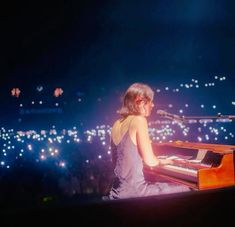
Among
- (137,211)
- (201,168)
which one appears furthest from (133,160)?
(137,211)

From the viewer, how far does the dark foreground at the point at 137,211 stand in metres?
1.27

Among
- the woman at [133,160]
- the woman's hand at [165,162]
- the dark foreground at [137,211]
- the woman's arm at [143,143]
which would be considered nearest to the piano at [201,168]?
the woman's hand at [165,162]

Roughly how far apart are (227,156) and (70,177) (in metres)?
5.55

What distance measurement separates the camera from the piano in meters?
3.49

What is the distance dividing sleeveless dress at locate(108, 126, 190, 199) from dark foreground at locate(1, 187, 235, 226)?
1884mm

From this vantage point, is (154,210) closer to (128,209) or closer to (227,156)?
(128,209)

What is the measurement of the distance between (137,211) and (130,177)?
6.81ft

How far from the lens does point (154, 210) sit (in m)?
1.45

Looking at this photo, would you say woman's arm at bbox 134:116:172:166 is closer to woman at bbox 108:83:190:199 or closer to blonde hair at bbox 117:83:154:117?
woman at bbox 108:83:190:199

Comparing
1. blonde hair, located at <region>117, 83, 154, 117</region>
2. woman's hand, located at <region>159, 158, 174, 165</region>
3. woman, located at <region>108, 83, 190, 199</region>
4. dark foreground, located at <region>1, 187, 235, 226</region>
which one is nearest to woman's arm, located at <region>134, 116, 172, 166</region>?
woman, located at <region>108, 83, 190, 199</region>

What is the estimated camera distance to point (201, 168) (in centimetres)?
390

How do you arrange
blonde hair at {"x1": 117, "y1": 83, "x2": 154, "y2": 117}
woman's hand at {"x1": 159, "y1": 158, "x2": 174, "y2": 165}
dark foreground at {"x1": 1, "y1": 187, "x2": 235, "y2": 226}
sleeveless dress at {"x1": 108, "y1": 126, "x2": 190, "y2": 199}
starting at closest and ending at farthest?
dark foreground at {"x1": 1, "y1": 187, "x2": 235, "y2": 226} < sleeveless dress at {"x1": 108, "y1": 126, "x2": 190, "y2": 199} < blonde hair at {"x1": 117, "y1": 83, "x2": 154, "y2": 117} < woman's hand at {"x1": 159, "y1": 158, "x2": 174, "y2": 165}

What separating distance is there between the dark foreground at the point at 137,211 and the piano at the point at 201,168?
74.7 inches

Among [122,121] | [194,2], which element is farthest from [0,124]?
A: [122,121]
